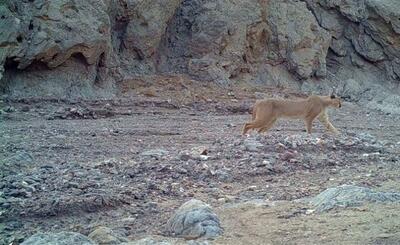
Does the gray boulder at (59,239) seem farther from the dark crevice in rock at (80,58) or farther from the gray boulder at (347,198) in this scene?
the dark crevice in rock at (80,58)

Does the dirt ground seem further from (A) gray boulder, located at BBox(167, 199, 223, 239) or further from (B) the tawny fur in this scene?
(B) the tawny fur

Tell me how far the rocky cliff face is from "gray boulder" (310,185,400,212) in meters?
12.2

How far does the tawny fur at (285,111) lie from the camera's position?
15.1m

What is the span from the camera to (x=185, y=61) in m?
23.8

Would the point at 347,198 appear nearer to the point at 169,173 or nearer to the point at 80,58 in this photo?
the point at 169,173

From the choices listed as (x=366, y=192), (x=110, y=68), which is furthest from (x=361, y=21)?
(x=366, y=192)

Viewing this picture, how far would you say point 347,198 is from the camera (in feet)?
25.2

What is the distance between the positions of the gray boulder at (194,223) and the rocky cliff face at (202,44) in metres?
12.4

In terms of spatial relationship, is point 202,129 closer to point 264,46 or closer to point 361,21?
point 264,46

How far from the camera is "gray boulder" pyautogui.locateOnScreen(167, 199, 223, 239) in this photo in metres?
6.62

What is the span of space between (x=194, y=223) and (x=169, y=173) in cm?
298

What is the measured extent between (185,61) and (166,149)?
1157 centimetres

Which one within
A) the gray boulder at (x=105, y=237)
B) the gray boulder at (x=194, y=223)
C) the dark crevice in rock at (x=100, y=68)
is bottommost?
the dark crevice in rock at (x=100, y=68)

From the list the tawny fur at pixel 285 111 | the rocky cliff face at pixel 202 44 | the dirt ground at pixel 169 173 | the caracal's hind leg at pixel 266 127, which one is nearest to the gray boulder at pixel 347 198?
the dirt ground at pixel 169 173
